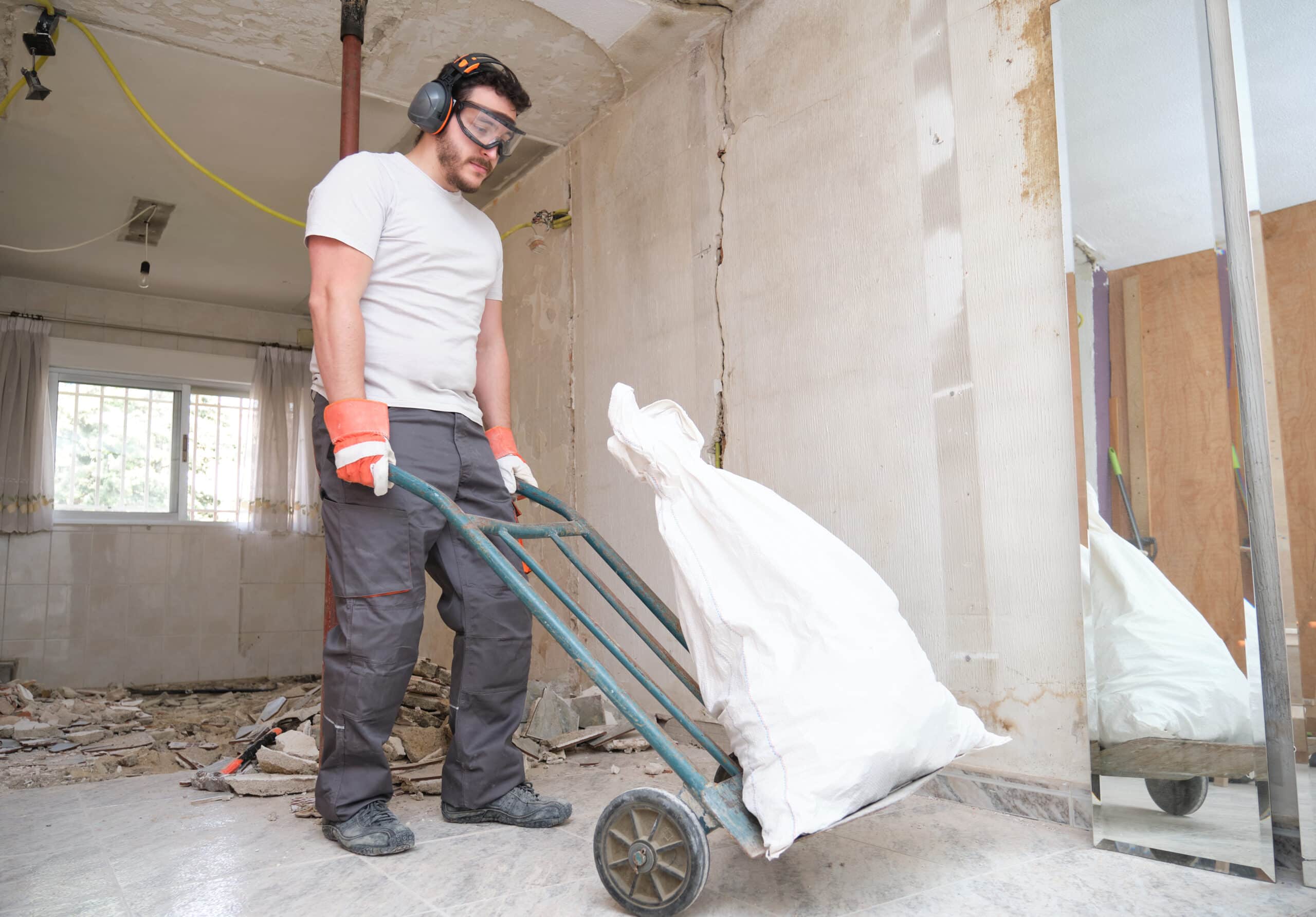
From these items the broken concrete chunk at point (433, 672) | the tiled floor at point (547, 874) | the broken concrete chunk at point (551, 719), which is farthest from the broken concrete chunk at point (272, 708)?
the tiled floor at point (547, 874)

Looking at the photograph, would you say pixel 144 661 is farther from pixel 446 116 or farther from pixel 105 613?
pixel 446 116

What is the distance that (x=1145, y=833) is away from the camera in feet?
5.26

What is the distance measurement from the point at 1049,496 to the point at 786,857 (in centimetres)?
93

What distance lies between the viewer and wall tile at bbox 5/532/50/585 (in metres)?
5.58

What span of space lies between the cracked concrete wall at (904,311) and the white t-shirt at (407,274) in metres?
0.99

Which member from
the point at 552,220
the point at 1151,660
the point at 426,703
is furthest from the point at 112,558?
the point at 1151,660

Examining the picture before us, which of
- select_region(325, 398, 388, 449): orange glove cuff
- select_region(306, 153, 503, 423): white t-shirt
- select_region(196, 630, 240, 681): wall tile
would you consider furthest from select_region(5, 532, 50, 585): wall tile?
select_region(325, 398, 388, 449): orange glove cuff

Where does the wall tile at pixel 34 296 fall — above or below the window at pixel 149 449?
above

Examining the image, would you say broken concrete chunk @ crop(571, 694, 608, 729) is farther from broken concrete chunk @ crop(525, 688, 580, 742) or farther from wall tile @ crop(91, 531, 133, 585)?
wall tile @ crop(91, 531, 133, 585)

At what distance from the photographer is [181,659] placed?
603cm

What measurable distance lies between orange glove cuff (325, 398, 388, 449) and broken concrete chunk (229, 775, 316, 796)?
106cm

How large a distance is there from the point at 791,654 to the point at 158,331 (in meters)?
6.38

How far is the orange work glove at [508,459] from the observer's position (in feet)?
6.79

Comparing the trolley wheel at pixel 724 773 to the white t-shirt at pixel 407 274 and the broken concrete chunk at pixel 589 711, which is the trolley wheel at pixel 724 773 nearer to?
the white t-shirt at pixel 407 274
